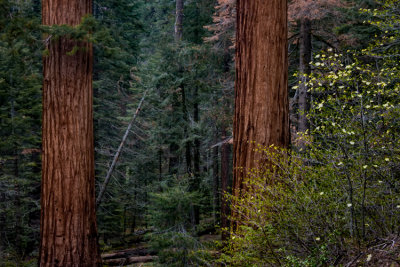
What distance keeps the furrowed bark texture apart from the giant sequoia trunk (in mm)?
2368

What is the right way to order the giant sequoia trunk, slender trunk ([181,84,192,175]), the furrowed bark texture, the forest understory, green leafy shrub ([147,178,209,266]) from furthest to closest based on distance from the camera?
slender trunk ([181,84,192,175]) < green leafy shrub ([147,178,209,266]) < the giant sequoia trunk < the furrowed bark texture < the forest understory

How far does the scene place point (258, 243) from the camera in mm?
3176

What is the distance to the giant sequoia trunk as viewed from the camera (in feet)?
15.2

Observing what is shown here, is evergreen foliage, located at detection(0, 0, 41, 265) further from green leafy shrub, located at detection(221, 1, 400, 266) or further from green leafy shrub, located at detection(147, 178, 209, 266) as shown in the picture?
green leafy shrub, located at detection(221, 1, 400, 266)

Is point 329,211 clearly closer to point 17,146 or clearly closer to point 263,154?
point 263,154

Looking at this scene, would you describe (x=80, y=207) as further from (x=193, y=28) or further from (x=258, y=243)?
(x=193, y=28)

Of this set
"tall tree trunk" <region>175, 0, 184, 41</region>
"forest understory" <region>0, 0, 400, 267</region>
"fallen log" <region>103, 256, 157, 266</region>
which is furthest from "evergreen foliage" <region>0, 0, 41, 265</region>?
"tall tree trunk" <region>175, 0, 184, 41</region>

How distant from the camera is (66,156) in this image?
471cm

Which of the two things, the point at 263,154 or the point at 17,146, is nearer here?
the point at 263,154

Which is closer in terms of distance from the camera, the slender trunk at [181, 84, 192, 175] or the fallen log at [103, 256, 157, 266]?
the fallen log at [103, 256, 157, 266]

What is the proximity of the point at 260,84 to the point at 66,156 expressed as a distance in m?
2.92

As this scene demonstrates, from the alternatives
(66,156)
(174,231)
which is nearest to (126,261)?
(174,231)

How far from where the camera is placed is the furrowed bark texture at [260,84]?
382cm

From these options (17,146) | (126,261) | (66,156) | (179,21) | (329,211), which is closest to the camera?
(329,211)
